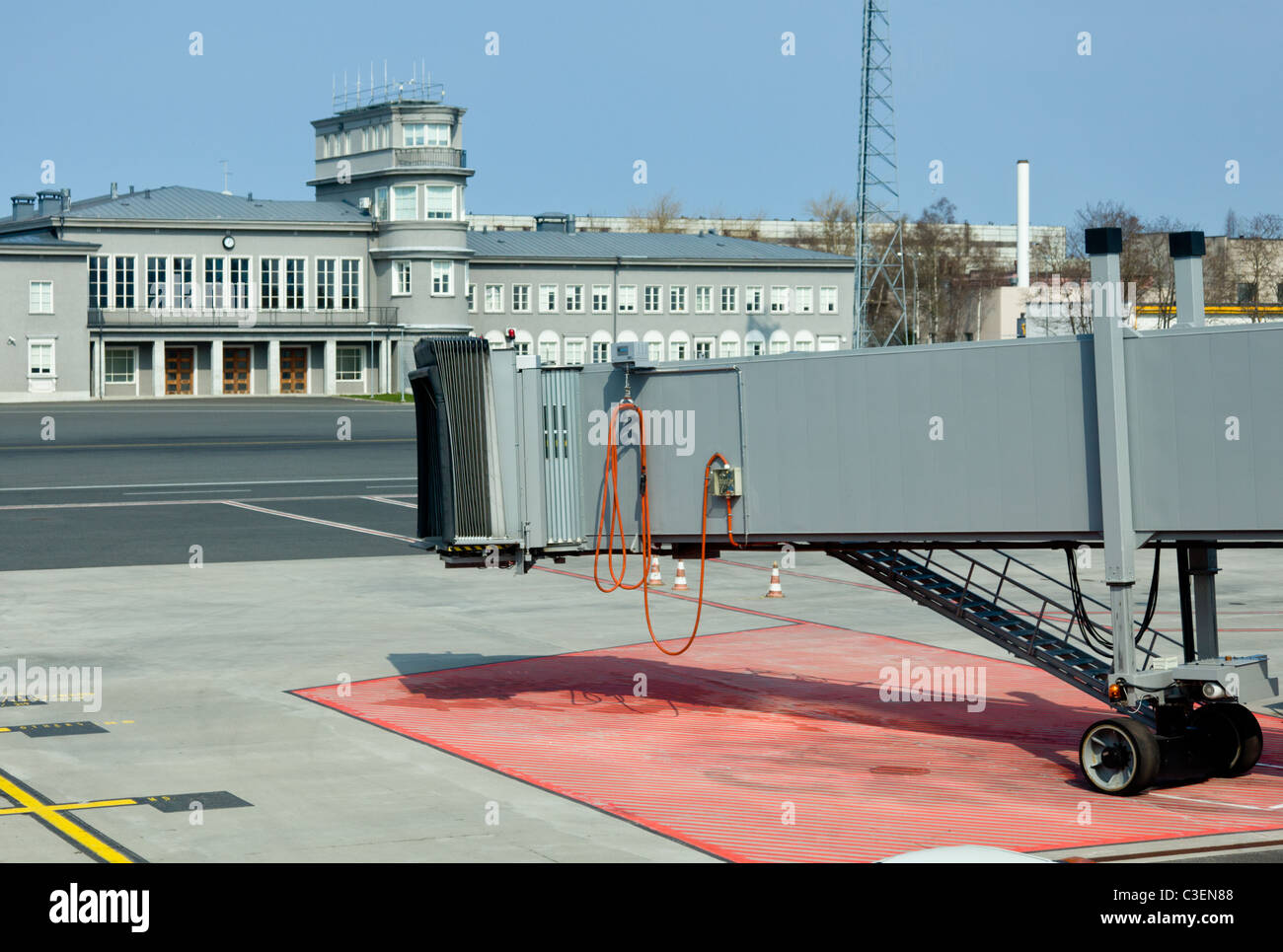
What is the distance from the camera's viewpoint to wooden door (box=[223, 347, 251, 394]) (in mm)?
115812

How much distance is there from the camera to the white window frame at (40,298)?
346 feet

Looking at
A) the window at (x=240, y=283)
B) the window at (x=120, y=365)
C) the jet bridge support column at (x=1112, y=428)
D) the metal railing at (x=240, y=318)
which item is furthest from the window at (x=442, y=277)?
the jet bridge support column at (x=1112, y=428)

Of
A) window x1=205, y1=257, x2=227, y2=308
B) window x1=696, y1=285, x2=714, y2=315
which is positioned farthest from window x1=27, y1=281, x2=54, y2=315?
window x1=696, y1=285, x2=714, y2=315

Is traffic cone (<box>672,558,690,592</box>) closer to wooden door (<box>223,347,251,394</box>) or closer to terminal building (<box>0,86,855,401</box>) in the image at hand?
terminal building (<box>0,86,855,401</box>)

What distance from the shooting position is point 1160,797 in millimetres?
17078

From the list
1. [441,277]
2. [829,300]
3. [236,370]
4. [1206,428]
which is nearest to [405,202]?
[441,277]

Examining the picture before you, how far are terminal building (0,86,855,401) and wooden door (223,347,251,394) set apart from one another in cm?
16

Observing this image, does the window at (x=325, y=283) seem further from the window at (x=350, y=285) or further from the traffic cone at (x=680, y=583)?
the traffic cone at (x=680, y=583)

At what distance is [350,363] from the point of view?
4705 inches

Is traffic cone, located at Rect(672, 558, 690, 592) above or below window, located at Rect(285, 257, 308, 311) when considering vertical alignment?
below

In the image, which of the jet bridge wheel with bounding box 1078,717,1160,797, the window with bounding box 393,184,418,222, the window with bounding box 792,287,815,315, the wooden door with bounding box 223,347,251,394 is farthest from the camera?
the window with bounding box 792,287,815,315
